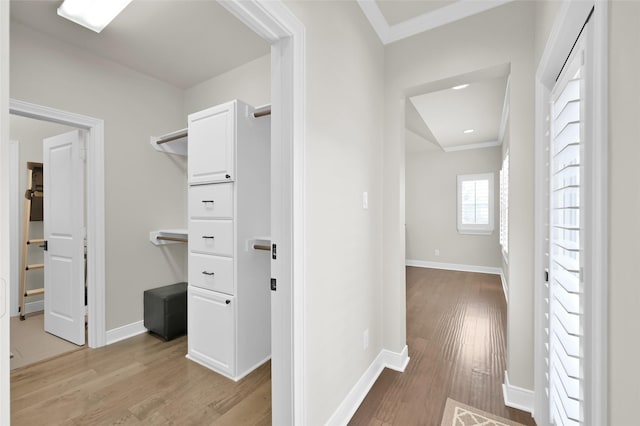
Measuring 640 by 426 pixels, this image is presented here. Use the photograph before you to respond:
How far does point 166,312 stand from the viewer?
2.79m

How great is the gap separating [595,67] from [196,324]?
109 inches

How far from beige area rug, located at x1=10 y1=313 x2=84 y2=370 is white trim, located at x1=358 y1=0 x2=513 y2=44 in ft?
12.4

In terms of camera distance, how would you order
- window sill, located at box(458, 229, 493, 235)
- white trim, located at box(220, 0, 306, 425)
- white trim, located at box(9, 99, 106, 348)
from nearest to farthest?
white trim, located at box(220, 0, 306, 425)
white trim, located at box(9, 99, 106, 348)
window sill, located at box(458, 229, 493, 235)

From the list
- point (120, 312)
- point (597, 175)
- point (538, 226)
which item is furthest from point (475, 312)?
point (120, 312)

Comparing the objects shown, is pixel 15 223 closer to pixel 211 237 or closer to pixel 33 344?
pixel 33 344

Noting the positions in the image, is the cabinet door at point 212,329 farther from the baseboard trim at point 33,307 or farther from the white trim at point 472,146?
the white trim at point 472,146

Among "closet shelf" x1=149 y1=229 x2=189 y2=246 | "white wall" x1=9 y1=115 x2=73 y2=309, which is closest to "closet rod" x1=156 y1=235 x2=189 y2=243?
"closet shelf" x1=149 y1=229 x2=189 y2=246

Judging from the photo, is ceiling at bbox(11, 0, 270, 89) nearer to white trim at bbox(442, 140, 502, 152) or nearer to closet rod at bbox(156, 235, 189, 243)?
closet rod at bbox(156, 235, 189, 243)

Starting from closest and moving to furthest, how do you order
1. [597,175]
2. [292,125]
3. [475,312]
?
1. [597,175]
2. [292,125]
3. [475,312]

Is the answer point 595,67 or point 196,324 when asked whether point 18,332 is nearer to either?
point 196,324

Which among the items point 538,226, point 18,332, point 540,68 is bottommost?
point 18,332

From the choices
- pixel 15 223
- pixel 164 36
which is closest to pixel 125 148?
pixel 164 36

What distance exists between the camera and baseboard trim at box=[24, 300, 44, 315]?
352 centimetres

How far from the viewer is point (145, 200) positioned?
308 centimetres
